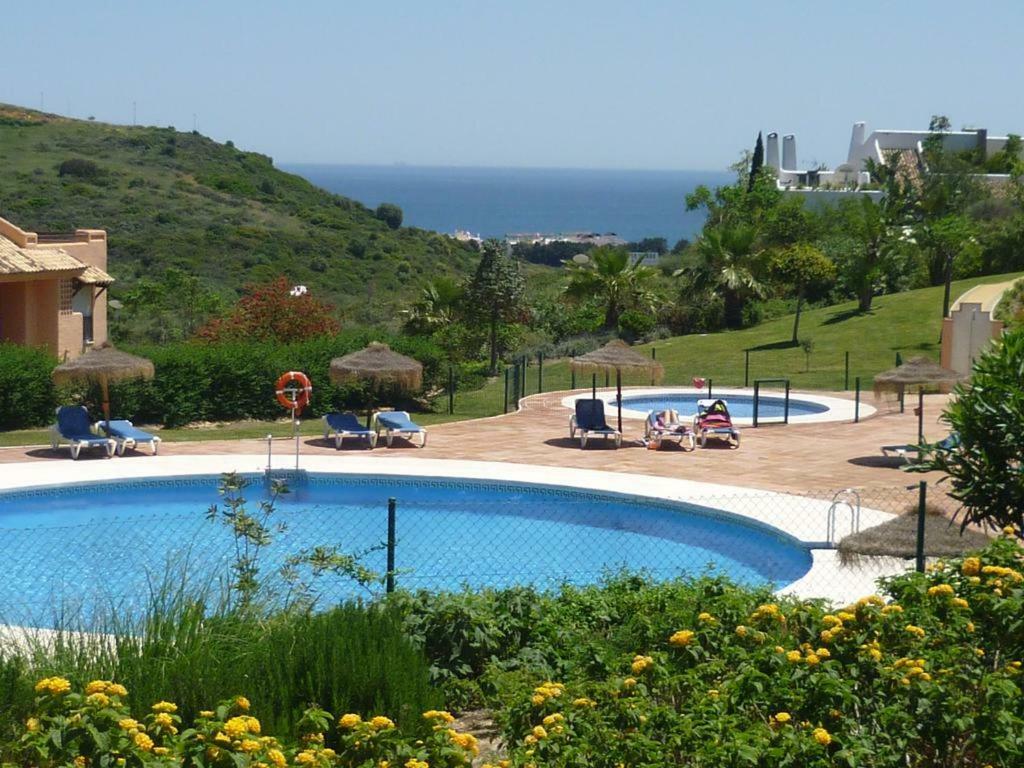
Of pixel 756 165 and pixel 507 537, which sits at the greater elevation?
pixel 756 165

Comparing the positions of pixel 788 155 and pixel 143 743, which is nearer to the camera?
pixel 143 743

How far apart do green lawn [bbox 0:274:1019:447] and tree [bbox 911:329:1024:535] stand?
14.1m

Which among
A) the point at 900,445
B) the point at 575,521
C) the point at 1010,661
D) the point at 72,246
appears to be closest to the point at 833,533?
the point at 575,521

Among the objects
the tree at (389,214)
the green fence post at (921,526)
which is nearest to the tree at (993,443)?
the green fence post at (921,526)

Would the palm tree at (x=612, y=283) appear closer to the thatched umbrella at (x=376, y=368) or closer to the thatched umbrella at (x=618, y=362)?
the thatched umbrella at (x=618, y=362)

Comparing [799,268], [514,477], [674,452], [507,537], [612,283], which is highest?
[799,268]

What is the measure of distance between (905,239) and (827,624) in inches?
1462

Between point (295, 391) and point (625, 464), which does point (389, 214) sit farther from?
point (625, 464)

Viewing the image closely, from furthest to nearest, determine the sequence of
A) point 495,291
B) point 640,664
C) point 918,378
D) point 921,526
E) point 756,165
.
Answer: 1. point 756,165
2. point 495,291
3. point 918,378
4. point 921,526
5. point 640,664

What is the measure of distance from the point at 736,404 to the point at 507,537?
12445 mm

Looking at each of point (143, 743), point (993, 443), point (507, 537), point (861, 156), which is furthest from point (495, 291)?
point (861, 156)

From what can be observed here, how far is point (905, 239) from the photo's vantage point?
42.7 m

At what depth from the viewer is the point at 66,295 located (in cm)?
3091

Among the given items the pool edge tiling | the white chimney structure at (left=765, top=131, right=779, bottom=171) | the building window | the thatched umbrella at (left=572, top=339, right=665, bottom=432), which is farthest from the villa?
the white chimney structure at (left=765, top=131, right=779, bottom=171)
